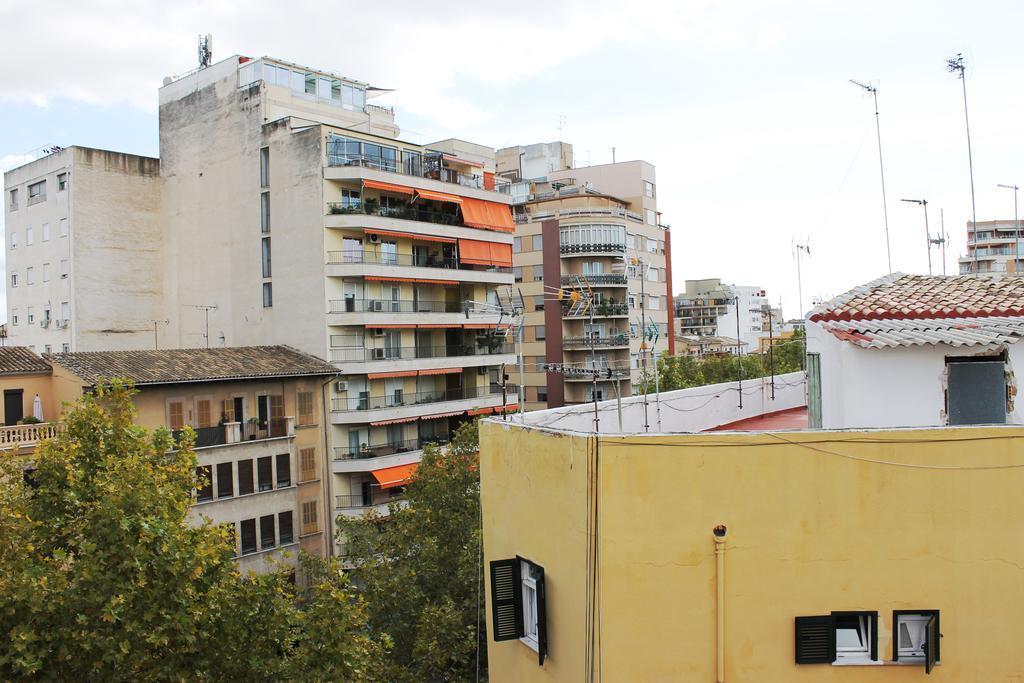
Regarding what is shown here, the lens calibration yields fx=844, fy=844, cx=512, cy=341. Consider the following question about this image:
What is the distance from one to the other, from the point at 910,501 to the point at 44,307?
40284mm

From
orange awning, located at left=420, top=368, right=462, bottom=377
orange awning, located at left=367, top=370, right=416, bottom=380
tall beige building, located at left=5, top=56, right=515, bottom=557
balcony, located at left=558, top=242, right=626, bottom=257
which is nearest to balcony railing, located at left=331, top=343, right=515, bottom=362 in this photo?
tall beige building, located at left=5, top=56, right=515, bottom=557

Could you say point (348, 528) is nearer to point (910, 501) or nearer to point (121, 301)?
point (910, 501)

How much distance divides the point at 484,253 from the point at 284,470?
554 inches

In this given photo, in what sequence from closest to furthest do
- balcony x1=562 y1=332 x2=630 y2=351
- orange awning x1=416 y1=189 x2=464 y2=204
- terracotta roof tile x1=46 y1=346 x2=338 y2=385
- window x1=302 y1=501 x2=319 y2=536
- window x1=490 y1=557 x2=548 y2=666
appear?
window x1=490 y1=557 x2=548 y2=666, terracotta roof tile x1=46 y1=346 x2=338 y2=385, window x1=302 y1=501 x2=319 y2=536, orange awning x1=416 y1=189 x2=464 y2=204, balcony x1=562 y1=332 x2=630 y2=351

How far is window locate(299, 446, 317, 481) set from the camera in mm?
31828

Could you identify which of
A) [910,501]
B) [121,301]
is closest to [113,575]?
[910,501]

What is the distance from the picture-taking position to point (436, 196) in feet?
121

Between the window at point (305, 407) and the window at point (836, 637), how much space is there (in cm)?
2672

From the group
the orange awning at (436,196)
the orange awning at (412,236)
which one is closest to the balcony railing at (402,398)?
the orange awning at (412,236)

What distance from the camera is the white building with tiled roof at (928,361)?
9406 mm

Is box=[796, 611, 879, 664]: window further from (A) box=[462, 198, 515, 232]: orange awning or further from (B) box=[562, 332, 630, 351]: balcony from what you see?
(B) box=[562, 332, 630, 351]: balcony

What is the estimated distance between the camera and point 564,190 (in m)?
58.5

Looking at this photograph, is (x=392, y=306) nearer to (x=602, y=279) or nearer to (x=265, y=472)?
(x=265, y=472)

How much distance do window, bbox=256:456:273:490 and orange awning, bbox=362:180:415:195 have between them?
11525 millimetres
